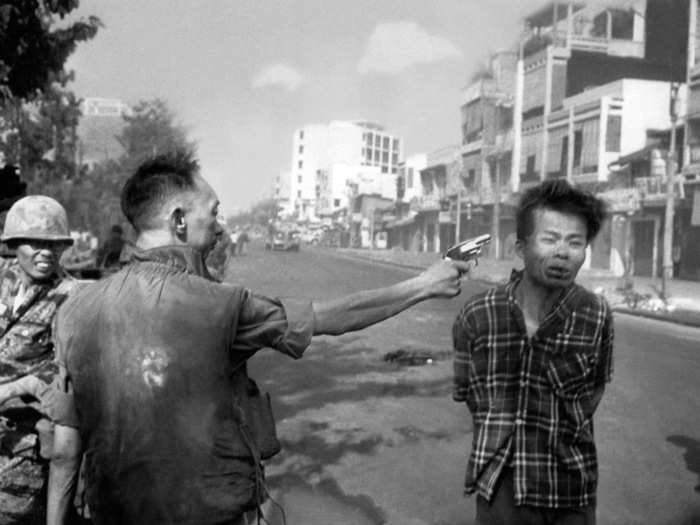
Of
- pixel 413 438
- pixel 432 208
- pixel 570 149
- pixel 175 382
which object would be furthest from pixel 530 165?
pixel 175 382

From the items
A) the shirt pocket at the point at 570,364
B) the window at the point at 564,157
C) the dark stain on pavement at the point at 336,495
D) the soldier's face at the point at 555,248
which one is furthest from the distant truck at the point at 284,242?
the shirt pocket at the point at 570,364

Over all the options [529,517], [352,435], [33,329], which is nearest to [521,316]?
[529,517]

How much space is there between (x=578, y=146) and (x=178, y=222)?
37359 millimetres

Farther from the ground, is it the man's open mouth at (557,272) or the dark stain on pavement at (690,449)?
the man's open mouth at (557,272)

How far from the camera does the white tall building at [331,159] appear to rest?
112 meters

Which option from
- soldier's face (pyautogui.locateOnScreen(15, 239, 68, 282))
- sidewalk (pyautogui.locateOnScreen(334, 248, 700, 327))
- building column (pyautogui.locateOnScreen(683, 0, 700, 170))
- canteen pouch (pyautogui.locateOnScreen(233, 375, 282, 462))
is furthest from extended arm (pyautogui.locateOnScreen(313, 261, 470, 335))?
building column (pyautogui.locateOnScreen(683, 0, 700, 170))

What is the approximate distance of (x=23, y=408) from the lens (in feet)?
9.72

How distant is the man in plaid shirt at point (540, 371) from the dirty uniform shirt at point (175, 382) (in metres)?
0.83

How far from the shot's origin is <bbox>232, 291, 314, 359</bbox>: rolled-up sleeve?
2014mm

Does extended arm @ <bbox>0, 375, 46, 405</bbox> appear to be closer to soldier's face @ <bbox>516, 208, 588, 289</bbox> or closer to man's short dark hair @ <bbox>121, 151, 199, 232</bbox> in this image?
man's short dark hair @ <bbox>121, 151, 199, 232</bbox>

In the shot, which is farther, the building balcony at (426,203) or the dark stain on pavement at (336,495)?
the building balcony at (426,203)

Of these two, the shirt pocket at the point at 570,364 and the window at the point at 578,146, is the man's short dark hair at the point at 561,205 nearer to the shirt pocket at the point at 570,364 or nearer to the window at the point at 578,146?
the shirt pocket at the point at 570,364

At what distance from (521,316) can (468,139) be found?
5239cm

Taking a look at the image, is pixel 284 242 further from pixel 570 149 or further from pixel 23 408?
pixel 23 408
